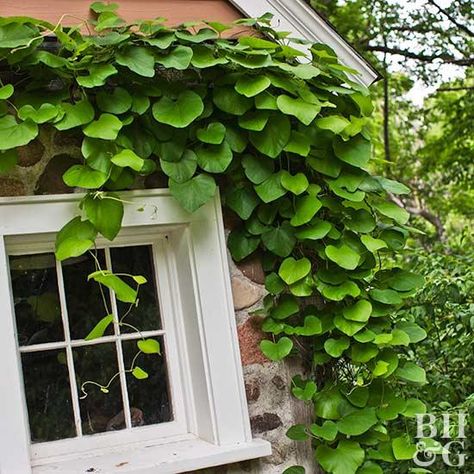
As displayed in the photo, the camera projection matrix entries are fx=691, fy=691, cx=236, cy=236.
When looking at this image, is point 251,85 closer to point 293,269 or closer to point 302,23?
point 302,23

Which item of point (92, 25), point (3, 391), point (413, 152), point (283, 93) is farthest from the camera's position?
point (413, 152)

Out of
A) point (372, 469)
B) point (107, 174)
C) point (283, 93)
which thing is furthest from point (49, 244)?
point (372, 469)

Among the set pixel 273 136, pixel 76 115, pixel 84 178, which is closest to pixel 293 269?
pixel 273 136

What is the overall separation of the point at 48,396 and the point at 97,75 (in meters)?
1.04

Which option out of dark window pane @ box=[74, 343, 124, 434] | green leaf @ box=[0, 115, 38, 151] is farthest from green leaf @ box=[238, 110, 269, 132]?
dark window pane @ box=[74, 343, 124, 434]

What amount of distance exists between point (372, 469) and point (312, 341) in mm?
476

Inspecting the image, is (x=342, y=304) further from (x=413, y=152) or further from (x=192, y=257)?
(x=413, y=152)

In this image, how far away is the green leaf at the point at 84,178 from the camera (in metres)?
2.05

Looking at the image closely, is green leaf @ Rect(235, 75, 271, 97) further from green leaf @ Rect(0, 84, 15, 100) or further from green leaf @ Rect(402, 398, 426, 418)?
green leaf @ Rect(402, 398, 426, 418)

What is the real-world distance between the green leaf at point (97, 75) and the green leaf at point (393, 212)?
3.39 ft

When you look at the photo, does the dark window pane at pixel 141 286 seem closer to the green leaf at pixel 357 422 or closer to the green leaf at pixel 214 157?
the green leaf at pixel 214 157

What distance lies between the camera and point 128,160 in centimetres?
205

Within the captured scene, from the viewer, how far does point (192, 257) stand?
7.63 ft

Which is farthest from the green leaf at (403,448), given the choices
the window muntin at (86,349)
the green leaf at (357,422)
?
the window muntin at (86,349)
